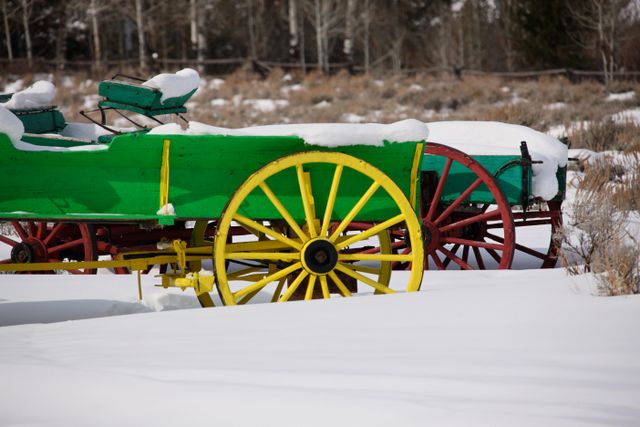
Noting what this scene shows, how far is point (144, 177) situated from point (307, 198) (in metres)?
0.83

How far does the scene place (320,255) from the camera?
15.1 ft

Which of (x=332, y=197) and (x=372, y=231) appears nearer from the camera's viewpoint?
(x=332, y=197)

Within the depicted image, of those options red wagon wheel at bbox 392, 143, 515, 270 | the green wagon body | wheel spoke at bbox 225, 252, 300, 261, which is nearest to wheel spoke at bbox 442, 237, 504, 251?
red wagon wheel at bbox 392, 143, 515, 270

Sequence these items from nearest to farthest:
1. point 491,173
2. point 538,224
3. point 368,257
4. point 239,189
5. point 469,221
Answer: point 239,189 < point 368,257 < point 469,221 < point 491,173 < point 538,224

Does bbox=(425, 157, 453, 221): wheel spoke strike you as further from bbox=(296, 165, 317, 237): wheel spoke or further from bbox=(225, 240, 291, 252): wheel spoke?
bbox=(296, 165, 317, 237): wheel spoke

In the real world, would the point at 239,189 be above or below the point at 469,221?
above

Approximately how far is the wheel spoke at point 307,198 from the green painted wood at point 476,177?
96.6 inches

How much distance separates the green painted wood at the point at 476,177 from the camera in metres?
6.83

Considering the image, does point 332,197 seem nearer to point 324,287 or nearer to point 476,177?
point 324,287

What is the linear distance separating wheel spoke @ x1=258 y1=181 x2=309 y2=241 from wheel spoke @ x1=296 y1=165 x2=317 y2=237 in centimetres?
5

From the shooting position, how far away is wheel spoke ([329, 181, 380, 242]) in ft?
15.0

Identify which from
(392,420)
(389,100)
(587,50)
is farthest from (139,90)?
(587,50)

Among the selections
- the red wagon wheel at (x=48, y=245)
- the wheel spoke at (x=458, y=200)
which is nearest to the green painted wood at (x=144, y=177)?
the red wagon wheel at (x=48, y=245)

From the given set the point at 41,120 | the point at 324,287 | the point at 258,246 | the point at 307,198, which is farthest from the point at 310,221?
the point at 41,120
